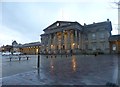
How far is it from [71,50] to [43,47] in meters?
22.5

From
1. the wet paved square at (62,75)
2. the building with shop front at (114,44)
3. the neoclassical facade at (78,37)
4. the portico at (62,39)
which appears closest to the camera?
the wet paved square at (62,75)

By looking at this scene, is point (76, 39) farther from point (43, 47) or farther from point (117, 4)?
point (117, 4)

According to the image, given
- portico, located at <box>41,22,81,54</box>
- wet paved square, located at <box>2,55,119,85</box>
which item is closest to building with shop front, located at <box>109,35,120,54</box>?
portico, located at <box>41,22,81,54</box>

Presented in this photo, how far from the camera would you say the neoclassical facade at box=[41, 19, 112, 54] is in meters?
64.9

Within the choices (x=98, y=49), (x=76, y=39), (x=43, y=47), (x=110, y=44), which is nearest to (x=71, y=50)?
(x=76, y=39)

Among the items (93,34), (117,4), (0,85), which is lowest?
(0,85)

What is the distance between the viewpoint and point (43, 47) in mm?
85375

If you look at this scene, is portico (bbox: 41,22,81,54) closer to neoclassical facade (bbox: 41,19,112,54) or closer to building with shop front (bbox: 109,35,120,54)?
neoclassical facade (bbox: 41,19,112,54)

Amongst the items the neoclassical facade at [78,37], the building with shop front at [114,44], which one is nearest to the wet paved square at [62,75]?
the building with shop front at [114,44]

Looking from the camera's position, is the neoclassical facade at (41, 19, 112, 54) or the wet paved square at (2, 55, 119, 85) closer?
the wet paved square at (2, 55, 119, 85)

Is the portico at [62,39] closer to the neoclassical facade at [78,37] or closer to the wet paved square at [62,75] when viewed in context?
the neoclassical facade at [78,37]

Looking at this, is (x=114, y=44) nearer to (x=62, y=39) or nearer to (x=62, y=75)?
(x=62, y=39)

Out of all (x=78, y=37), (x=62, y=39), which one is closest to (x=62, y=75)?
(x=78, y=37)

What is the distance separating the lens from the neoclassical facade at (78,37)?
2557 inches
